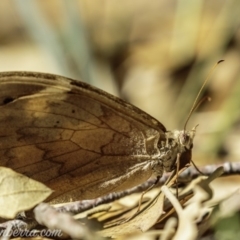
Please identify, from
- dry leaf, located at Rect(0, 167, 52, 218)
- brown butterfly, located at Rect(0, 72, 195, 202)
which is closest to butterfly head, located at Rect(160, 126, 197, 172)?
brown butterfly, located at Rect(0, 72, 195, 202)

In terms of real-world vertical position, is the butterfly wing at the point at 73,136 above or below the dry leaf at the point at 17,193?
above

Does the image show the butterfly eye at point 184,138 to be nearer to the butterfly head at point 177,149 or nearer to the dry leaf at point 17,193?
the butterfly head at point 177,149

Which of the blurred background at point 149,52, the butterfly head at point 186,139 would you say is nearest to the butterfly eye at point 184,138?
Answer: the butterfly head at point 186,139

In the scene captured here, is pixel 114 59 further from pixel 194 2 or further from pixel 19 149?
Result: pixel 19 149

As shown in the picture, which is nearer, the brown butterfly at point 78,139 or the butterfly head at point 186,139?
the brown butterfly at point 78,139

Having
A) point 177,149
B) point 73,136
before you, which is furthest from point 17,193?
point 177,149

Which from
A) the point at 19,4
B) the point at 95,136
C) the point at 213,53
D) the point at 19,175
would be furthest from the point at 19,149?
the point at 213,53

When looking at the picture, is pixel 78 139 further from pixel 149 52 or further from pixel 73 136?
pixel 149 52
